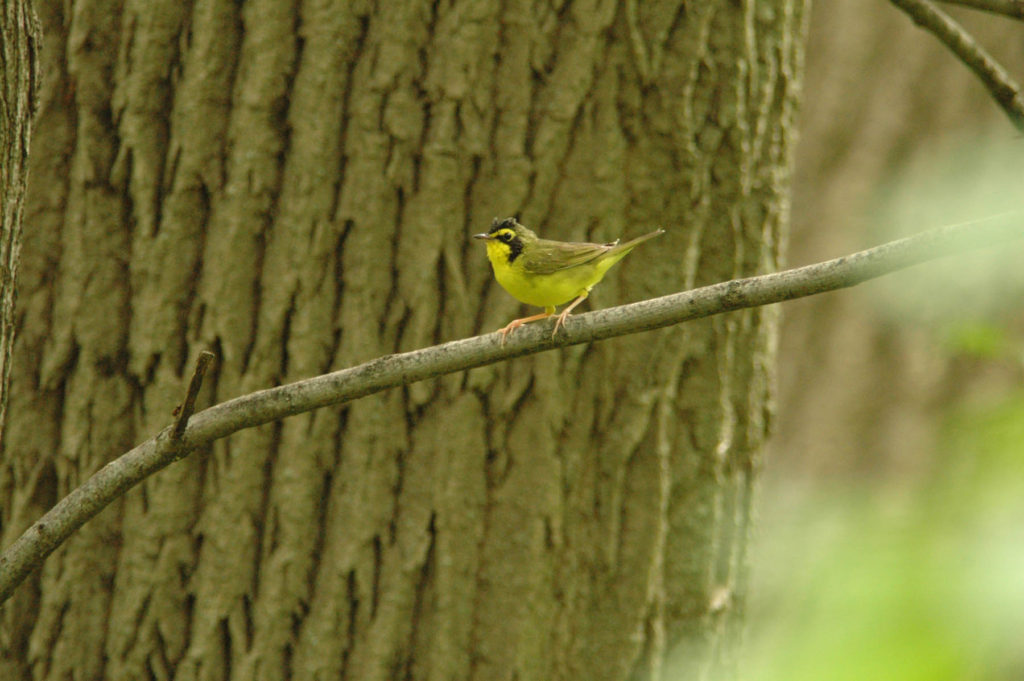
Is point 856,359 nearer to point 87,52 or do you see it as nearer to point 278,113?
point 278,113

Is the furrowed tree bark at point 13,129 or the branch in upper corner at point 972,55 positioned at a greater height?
the branch in upper corner at point 972,55

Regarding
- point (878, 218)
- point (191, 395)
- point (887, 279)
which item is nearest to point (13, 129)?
point (191, 395)

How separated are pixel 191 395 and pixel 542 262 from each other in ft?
4.72

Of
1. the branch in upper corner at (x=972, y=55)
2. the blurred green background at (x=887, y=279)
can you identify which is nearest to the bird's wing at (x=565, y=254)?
the branch in upper corner at (x=972, y=55)

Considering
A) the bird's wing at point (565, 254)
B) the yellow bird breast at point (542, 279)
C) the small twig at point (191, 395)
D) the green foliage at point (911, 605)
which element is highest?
the bird's wing at point (565, 254)

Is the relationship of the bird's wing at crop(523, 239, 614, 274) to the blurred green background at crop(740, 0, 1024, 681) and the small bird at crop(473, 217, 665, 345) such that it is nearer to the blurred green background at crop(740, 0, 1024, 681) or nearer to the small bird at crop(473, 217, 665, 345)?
the small bird at crop(473, 217, 665, 345)

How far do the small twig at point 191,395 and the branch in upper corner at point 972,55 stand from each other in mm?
2396

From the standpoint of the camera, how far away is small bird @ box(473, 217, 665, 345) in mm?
3146

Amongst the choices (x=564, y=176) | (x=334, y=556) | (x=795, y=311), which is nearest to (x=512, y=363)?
(x=564, y=176)

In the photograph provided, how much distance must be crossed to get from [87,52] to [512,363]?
166 centimetres

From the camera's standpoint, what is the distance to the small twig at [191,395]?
1.86 meters

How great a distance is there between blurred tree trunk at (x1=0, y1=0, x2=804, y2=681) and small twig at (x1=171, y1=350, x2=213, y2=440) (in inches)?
42.1

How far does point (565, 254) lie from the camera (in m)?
3.23

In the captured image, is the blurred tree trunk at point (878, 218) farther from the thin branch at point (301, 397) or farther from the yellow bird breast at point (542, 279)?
the thin branch at point (301, 397)
